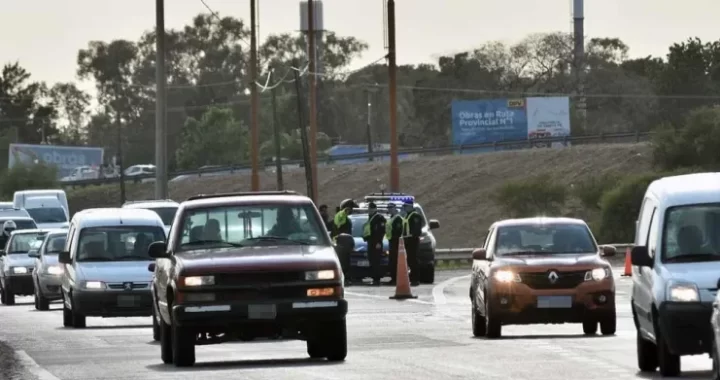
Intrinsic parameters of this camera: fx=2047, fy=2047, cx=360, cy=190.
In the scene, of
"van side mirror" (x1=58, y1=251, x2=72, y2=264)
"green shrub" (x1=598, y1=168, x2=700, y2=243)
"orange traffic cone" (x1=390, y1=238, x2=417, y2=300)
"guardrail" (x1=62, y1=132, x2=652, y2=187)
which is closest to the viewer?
"van side mirror" (x1=58, y1=251, x2=72, y2=264)

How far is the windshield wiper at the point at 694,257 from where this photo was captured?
56.6 feet

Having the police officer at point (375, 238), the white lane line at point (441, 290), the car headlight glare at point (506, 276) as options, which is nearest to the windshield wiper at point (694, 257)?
the car headlight glare at point (506, 276)

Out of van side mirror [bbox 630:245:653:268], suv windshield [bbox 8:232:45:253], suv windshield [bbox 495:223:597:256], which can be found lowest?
suv windshield [bbox 8:232:45:253]

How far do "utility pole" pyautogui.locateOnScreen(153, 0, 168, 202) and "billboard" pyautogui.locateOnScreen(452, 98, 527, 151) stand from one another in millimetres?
53216

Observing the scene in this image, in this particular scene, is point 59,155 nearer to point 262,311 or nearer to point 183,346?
point 183,346

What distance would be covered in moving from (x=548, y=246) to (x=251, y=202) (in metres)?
5.21

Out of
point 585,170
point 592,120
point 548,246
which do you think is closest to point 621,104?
point 592,120

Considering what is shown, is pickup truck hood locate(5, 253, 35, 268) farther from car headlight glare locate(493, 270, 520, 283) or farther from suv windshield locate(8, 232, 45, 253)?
car headlight glare locate(493, 270, 520, 283)

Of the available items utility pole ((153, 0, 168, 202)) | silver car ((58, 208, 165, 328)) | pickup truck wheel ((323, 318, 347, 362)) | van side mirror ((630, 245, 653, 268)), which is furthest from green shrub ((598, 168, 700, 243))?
van side mirror ((630, 245, 653, 268))

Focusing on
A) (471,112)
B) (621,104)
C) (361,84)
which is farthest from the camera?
(361,84)

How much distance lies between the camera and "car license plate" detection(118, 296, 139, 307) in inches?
1140

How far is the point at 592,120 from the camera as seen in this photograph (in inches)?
5472

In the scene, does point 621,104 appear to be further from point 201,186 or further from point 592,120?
point 201,186

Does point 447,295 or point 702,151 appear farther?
point 702,151
